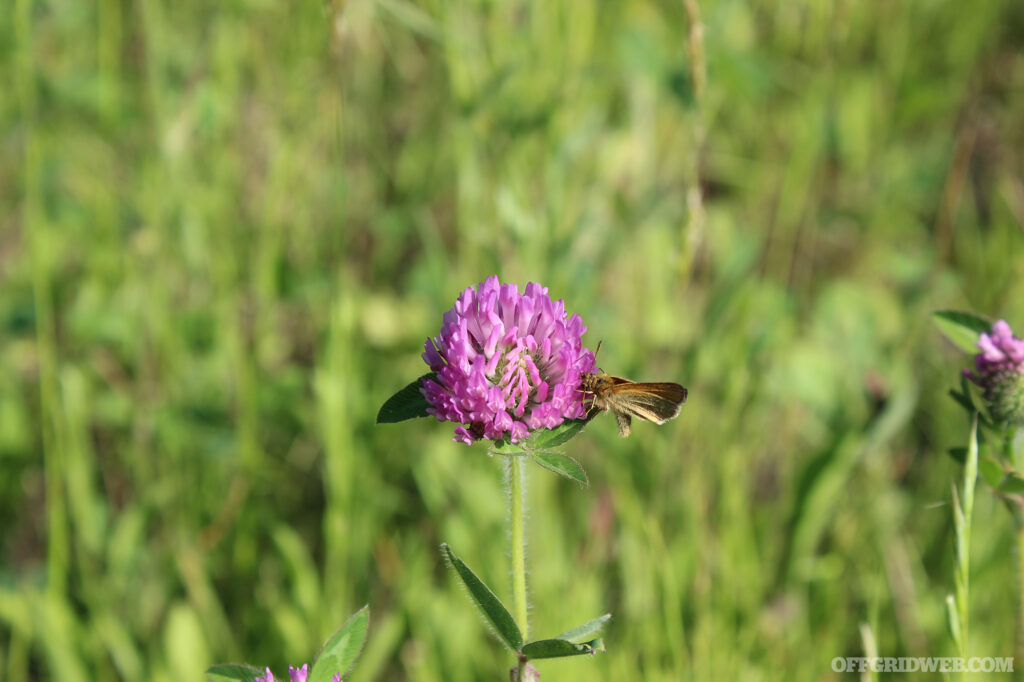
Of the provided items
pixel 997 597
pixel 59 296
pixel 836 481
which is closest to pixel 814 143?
pixel 836 481

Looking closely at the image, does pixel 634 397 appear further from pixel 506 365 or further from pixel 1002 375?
pixel 1002 375

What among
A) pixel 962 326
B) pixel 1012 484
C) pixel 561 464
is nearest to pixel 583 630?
pixel 561 464

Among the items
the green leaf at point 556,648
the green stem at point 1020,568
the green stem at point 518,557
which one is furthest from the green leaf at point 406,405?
the green stem at point 1020,568

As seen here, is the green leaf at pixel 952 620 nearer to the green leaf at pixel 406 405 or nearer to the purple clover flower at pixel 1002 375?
the purple clover flower at pixel 1002 375

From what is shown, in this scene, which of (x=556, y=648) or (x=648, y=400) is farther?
(x=648, y=400)

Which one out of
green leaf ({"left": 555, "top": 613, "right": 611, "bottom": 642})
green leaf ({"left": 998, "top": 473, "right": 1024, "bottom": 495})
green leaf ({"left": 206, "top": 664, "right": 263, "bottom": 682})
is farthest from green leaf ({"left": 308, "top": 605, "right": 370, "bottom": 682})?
green leaf ({"left": 998, "top": 473, "right": 1024, "bottom": 495})

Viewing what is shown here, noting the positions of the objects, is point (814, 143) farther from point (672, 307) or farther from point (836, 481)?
point (836, 481)
